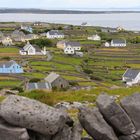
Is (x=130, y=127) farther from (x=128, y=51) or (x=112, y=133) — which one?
(x=128, y=51)

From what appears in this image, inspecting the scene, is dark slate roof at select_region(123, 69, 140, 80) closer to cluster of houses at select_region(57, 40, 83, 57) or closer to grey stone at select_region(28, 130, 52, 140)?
cluster of houses at select_region(57, 40, 83, 57)

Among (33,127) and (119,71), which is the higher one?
(33,127)

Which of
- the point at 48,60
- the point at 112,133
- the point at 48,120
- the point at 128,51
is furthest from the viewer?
the point at 128,51

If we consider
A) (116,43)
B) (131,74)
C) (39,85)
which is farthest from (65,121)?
(116,43)

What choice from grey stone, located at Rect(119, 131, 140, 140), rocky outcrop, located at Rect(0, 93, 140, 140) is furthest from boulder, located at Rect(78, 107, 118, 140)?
grey stone, located at Rect(119, 131, 140, 140)

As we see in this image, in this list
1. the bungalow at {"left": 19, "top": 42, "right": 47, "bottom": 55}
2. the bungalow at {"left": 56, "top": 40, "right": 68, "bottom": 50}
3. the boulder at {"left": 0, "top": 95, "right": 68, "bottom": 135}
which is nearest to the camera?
the boulder at {"left": 0, "top": 95, "right": 68, "bottom": 135}

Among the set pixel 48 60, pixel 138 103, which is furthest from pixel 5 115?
pixel 48 60

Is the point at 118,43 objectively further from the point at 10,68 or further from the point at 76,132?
the point at 76,132

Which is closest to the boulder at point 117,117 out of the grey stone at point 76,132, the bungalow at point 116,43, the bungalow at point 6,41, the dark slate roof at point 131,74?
the grey stone at point 76,132
